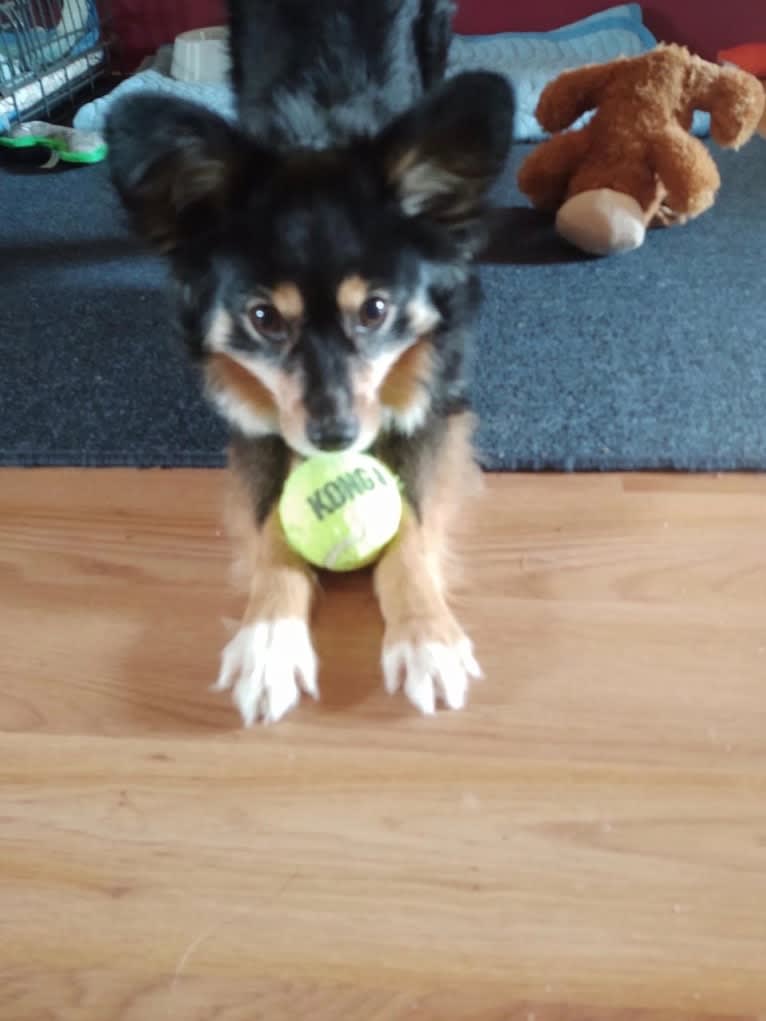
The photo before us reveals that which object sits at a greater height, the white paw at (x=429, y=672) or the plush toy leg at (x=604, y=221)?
the plush toy leg at (x=604, y=221)

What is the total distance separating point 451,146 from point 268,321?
354 mm

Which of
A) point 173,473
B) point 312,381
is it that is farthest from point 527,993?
point 173,473

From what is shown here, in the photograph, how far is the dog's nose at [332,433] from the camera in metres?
1.29

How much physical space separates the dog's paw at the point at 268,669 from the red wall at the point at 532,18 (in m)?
3.36

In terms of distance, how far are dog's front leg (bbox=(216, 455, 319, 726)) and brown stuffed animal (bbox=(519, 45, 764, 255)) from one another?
1251 mm

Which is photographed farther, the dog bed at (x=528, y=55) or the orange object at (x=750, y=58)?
the orange object at (x=750, y=58)

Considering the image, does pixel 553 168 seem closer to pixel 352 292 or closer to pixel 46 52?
pixel 352 292

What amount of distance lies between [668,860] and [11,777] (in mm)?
754

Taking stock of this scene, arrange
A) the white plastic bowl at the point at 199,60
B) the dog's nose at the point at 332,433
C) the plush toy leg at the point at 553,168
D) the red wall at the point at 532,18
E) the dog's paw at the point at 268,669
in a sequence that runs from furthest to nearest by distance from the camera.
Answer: the red wall at the point at 532,18, the white plastic bowl at the point at 199,60, the plush toy leg at the point at 553,168, the dog's nose at the point at 332,433, the dog's paw at the point at 268,669

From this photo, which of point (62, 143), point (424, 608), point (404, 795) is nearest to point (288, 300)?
point (424, 608)

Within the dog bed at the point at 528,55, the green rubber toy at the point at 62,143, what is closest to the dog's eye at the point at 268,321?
the green rubber toy at the point at 62,143

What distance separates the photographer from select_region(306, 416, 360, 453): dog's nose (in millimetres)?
1293

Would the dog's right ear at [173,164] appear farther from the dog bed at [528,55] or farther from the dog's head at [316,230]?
the dog bed at [528,55]

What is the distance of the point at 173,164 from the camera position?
1.28 meters
